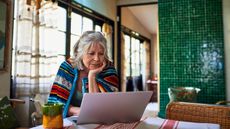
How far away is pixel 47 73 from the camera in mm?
2771

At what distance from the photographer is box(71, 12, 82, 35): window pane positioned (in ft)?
12.0

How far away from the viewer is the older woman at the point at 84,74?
4.57ft

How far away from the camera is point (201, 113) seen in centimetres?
135

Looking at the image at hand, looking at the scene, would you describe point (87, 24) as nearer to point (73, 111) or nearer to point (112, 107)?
point (73, 111)

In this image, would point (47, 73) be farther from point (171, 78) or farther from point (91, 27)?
point (171, 78)

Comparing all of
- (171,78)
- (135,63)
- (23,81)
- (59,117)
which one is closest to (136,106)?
(59,117)

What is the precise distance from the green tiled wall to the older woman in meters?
2.72

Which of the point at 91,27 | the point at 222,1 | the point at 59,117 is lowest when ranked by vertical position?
the point at 59,117

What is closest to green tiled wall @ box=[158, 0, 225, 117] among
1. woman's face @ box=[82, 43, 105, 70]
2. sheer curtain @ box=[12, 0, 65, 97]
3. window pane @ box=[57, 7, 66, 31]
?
window pane @ box=[57, 7, 66, 31]

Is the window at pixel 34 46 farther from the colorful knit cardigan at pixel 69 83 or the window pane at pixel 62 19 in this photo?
the colorful knit cardigan at pixel 69 83

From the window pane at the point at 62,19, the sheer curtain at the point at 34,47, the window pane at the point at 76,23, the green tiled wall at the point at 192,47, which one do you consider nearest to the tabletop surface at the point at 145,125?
the sheer curtain at the point at 34,47

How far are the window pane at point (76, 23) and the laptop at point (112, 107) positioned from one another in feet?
8.81

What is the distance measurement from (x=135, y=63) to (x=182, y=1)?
2.98 m

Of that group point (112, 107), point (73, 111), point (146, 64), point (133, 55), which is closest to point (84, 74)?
point (73, 111)
